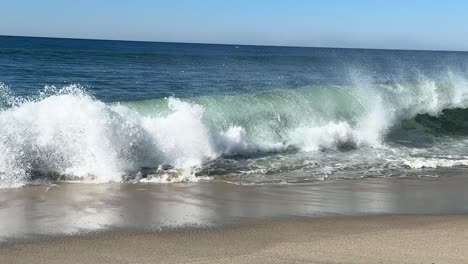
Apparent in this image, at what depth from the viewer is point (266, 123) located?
1239 centimetres

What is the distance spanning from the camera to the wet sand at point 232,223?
4633 millimetres

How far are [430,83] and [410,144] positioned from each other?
7679mm

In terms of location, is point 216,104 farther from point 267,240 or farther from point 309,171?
point 267,240

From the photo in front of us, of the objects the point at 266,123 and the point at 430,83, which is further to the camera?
the point at 430,83

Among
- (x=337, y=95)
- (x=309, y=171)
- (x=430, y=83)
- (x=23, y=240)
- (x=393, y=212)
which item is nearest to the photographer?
(x=23, y=240)

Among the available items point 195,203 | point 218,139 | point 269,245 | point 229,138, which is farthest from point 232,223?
point 229,138

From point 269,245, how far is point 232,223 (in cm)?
87

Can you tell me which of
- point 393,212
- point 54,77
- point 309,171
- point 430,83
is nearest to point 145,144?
point 309,171

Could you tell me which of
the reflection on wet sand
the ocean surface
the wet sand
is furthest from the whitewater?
the wet sand

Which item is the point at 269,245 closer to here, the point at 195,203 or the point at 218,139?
the point at 195,203

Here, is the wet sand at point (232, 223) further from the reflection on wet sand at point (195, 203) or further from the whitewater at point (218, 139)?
the whitewater at point (218, 139)

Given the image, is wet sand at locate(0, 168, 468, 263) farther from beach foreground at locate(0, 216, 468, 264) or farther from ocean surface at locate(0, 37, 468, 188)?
ocean surface at locate(0, 37, 468, 188)

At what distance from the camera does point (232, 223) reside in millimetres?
5742

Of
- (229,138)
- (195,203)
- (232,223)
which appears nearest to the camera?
(232,223)
